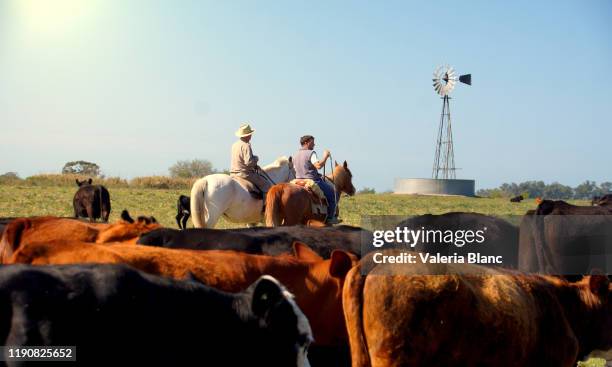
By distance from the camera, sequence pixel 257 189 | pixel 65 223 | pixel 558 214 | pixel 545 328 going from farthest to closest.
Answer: pixel 257 189 < pixel 558 214 < pixel 65 223 < pixel 545 328

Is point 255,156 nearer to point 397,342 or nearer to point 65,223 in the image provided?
point 65,223

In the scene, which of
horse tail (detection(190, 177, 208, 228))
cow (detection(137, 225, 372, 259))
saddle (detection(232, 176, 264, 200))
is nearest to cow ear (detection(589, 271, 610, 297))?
→ cow (detection(137, 225, 372, 259))

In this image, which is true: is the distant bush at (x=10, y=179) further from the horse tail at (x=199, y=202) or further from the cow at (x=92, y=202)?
the horse tail at (x=199, y=202)

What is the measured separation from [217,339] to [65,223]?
394 cm

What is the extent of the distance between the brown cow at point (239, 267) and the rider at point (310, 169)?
10278 millimetres

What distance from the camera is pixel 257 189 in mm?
15094

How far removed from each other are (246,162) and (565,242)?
8.37 metres

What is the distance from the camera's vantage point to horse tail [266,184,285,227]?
13883 mm

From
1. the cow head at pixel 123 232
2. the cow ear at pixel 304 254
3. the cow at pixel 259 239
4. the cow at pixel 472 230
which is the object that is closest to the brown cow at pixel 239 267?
the cow ear at pixel 304 254

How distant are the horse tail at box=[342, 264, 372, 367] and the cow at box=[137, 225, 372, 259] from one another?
1.47m

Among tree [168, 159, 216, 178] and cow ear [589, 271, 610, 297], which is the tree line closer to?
tree [168, 159, 216, 178]

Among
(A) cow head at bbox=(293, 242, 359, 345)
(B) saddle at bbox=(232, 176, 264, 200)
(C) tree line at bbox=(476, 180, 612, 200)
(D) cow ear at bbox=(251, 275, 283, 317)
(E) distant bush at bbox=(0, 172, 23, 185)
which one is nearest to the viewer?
(D) cow ear at bbox=(251, 275, 283, 317)

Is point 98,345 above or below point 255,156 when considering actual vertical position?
below

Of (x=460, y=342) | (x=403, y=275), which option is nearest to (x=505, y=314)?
(x=460, y=342)
